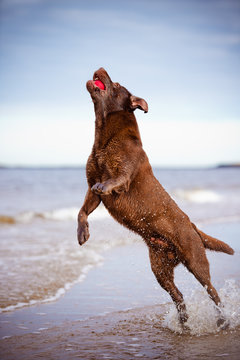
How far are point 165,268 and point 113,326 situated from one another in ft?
2.80

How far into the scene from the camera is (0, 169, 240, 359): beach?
182 inches

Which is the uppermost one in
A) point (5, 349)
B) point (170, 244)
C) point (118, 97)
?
point (118, 97)

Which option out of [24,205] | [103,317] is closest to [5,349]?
[103,317]

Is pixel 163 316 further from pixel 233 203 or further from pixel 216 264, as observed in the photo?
pixel 233 203

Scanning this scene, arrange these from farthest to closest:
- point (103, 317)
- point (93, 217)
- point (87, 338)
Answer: point (93, 217) < point (103, 317) < point (87, 338)

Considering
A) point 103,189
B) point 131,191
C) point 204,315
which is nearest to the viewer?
point 103,189

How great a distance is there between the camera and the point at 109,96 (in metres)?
5.19

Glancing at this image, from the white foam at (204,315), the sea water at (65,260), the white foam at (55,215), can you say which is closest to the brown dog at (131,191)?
the white foam at (204,315)

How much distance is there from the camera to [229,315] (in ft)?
17.4

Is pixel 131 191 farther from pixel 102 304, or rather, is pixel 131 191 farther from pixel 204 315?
pixel 102 304

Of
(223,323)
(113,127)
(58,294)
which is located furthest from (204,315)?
(113,127)

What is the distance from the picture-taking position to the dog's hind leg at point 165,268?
5.30 meters

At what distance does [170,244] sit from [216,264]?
132 inches

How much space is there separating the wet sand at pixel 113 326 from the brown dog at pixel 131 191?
19.4 inches
